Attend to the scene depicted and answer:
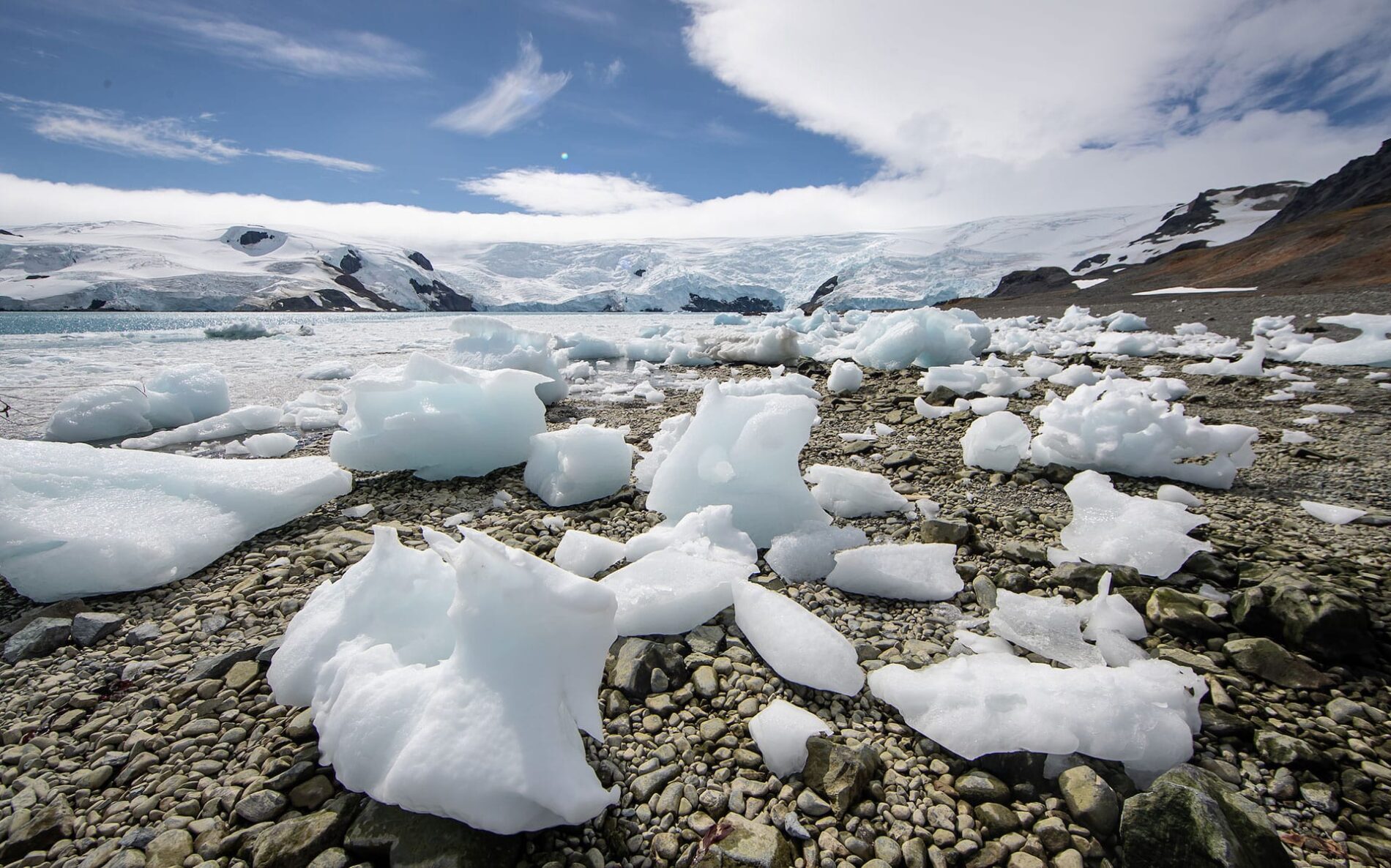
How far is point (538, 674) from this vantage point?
128 cm

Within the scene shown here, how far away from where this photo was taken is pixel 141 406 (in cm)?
495

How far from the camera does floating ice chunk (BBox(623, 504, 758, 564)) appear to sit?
229 centimetres

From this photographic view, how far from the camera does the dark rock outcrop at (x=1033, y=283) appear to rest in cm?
4066

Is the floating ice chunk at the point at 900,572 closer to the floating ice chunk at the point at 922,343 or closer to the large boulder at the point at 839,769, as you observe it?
the large boulder at the point at 839,769

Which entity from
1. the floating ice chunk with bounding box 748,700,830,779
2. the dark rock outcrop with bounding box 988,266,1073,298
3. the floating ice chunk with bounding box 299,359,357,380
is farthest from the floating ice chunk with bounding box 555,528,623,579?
the dark rock outcrop with bounding box 988,266,1073,298

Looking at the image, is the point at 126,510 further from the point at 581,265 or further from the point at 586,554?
the point at 581,265

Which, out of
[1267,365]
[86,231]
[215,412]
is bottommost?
[215,412]

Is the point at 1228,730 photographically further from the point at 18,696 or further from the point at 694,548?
the point at 18,696

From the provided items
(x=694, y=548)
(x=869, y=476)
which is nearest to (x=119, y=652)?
(x=694, y=548)

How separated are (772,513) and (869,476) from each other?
636 millimetres

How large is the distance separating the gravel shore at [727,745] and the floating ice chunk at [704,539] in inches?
6.4

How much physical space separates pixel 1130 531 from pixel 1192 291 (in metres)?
29.5

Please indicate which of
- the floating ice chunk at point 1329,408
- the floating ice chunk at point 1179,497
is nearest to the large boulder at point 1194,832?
the floating ice chunk at point 1179,497

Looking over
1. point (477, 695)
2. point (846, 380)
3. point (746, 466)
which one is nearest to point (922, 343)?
point (846, 380)
